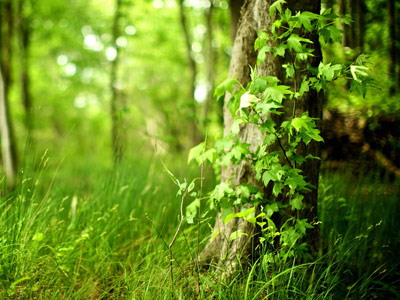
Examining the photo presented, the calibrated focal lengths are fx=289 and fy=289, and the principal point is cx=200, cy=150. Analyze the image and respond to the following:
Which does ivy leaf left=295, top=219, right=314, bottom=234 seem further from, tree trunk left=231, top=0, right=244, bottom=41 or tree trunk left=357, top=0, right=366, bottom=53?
tree trunk left=231, top=0, right=244, bottom=41

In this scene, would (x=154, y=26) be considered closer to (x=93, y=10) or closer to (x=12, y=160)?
(x=93, y=10)

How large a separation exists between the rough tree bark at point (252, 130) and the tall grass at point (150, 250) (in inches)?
4.4

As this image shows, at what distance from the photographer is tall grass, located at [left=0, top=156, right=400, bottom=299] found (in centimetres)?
149

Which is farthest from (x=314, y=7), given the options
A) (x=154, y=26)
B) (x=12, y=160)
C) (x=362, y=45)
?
(x=154, y=26)

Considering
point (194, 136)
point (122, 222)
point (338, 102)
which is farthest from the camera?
point (194, 136)

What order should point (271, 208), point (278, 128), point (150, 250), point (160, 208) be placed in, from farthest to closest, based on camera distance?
1. point (160, 208)
2. point (150, 250)
3. point (278, 128)
4. point (271, 208)

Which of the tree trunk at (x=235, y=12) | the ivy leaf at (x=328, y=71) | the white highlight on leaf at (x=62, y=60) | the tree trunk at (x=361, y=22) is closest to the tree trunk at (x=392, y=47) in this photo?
the tree trunk at (x=361, y=22)

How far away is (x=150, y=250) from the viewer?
A: 6.59ft

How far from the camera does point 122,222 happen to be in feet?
6.80

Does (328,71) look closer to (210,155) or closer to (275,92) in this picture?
(275,92)

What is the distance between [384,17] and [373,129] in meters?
0.92

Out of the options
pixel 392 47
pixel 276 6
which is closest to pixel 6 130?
pixel 276 6

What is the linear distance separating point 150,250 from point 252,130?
1082 millimetres

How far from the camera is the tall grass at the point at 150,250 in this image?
1494 mm
